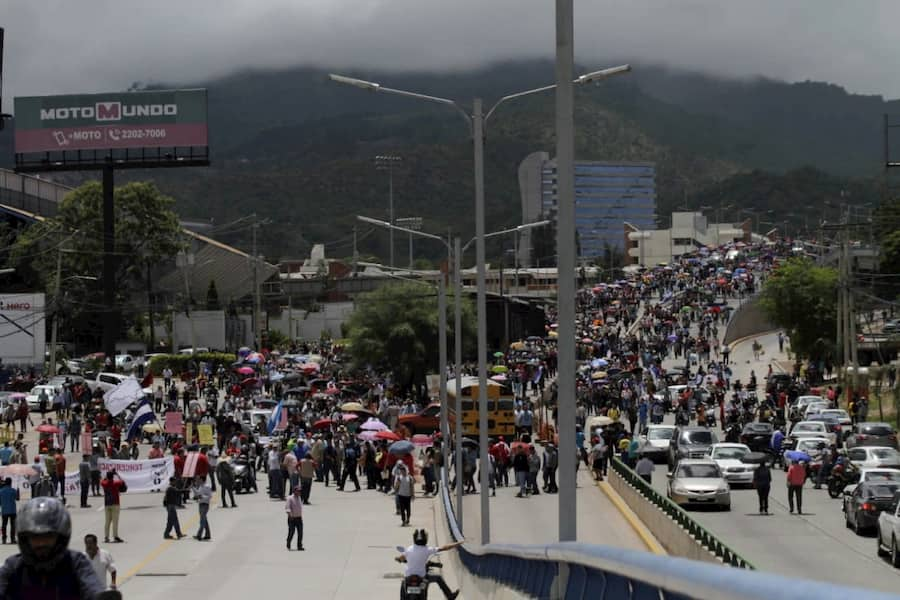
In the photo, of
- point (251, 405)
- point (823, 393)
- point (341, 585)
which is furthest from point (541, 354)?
point (341, 585)

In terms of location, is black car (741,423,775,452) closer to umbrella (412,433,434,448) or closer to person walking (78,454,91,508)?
umbrella (412,433,434,448)

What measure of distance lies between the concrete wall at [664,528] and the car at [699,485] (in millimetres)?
1020

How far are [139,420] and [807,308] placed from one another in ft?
154

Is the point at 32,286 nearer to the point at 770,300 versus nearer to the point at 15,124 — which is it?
the point at 15,124

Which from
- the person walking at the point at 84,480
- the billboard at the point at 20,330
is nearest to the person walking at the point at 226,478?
the person walking at the point at 84,480

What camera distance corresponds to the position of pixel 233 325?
105875mm

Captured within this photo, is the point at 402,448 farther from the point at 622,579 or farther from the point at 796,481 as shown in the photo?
the point at 622,579

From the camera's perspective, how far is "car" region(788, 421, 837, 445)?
44.2 metres

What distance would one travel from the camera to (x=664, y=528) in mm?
29578

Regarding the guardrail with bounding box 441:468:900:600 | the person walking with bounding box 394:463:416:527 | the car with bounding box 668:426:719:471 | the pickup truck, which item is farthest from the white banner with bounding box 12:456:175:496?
the pickup truck

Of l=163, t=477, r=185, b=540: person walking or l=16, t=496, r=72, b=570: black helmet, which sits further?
l=163, t=477, r=185, b=540: person walking

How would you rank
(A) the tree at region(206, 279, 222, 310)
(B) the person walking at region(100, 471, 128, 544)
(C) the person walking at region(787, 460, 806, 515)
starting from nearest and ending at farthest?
1. (B) the person walking at region(100, 471, 128, 544)
2. (C) the person walking at region(787, 460, 806, 515)
3. (A) the tree at region(206, 279, 222, 310)

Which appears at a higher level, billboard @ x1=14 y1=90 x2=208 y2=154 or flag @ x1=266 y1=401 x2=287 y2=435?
billboard @ x1=14 y1=90 x2=208 y2=154

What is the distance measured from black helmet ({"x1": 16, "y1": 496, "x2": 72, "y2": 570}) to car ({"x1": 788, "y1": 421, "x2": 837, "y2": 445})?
39652 mm
